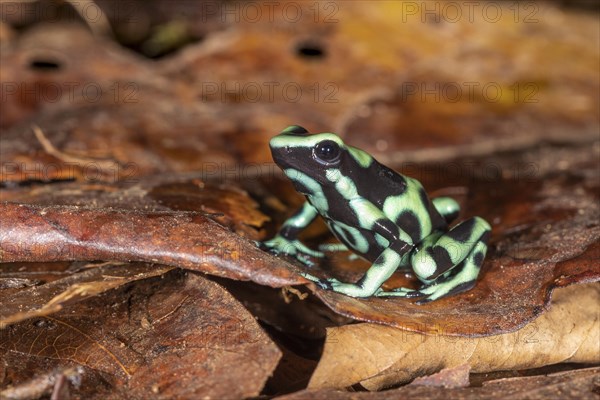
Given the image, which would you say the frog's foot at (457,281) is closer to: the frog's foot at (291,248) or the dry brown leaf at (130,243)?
the frog's foot at (291,248)

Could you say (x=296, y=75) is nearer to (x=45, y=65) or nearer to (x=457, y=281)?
(x=45, y=65)

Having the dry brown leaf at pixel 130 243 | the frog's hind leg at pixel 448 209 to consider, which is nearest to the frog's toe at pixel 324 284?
the dry brown leaf at pixel 130 243

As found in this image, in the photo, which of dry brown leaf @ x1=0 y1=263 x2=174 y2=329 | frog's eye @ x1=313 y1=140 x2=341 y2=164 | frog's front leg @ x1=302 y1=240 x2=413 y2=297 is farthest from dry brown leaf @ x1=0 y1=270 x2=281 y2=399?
frog's eye @ x1=313 y1=140 x2=341 y2=164

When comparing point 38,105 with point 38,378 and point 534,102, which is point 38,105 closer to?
point 38,378

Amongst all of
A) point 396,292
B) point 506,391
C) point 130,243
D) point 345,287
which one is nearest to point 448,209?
point 396,292

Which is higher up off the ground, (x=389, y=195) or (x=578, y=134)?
(x=389, y=195)

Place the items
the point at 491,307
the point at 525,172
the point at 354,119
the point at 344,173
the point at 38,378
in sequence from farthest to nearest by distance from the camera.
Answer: the point at 354,119, the point at 525,172, the point at 344,173, the point at 491,307, the point at 38,378

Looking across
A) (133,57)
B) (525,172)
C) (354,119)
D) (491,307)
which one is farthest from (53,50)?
(491,307)
